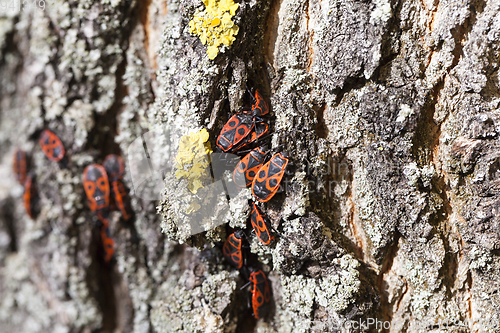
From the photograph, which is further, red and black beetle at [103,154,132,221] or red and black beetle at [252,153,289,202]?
red and black beetle at [103,154,132,221]

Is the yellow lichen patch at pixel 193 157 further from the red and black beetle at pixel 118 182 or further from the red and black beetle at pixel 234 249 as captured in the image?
the red and black beetle at pixel 118 182

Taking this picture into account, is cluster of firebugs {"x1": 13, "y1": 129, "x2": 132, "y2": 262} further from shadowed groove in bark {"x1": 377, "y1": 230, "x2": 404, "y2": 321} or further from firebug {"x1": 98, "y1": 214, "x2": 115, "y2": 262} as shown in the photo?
shadowed groove in bark {"x1": 377, "y1": 230, "x2": 404, "y2": 321}

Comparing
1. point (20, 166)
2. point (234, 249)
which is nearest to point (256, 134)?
point (234, 249)

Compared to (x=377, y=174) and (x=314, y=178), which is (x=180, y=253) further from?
(x=377, y=174)

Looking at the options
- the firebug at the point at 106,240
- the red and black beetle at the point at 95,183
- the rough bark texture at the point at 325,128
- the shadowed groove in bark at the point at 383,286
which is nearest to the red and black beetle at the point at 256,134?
the rough bark texture at the point at 325,128

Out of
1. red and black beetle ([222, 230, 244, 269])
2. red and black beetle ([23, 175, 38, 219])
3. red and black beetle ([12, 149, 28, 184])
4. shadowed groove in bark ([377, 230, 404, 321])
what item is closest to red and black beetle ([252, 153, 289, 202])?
red and black beetle ([222, 230, 244, 269])

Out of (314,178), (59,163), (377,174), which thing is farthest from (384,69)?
(59,163)

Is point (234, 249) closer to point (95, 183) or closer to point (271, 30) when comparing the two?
point (95, 183)
